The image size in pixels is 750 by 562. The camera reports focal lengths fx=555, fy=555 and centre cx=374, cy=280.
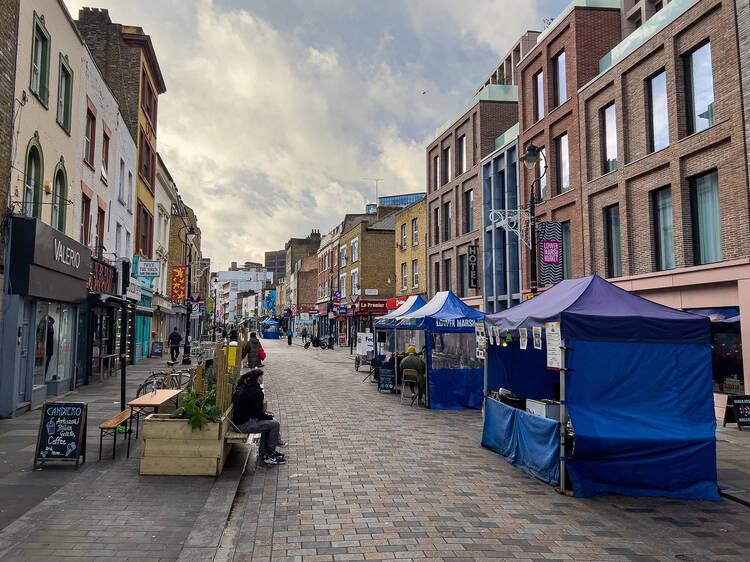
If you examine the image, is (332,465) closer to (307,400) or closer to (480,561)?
(480,561)

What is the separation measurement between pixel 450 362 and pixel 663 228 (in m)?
7.60

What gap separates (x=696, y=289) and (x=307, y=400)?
11023 mm

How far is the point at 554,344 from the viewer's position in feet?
26.0

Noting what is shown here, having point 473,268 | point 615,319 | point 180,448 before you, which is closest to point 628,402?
point 615,319

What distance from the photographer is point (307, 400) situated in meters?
15.7

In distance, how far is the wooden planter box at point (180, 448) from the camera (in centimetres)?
761

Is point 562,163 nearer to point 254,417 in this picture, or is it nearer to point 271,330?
point 254,417

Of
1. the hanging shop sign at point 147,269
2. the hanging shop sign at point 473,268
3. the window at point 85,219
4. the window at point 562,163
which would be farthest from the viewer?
the hanging shop sign at point 473,268

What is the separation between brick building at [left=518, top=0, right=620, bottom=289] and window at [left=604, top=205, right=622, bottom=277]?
1.27 m

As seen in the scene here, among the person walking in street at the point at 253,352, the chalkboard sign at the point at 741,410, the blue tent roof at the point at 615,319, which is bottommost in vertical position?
the chalkboard sign at the point at 741,410

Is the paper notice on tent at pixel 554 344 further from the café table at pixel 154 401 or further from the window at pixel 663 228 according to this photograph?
the window at pixel 663 228

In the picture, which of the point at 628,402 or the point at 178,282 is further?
the point at 178,282

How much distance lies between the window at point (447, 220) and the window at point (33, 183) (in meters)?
23.8

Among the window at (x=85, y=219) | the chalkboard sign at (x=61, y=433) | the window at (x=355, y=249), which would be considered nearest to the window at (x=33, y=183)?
the window at (x=85, y=219)
